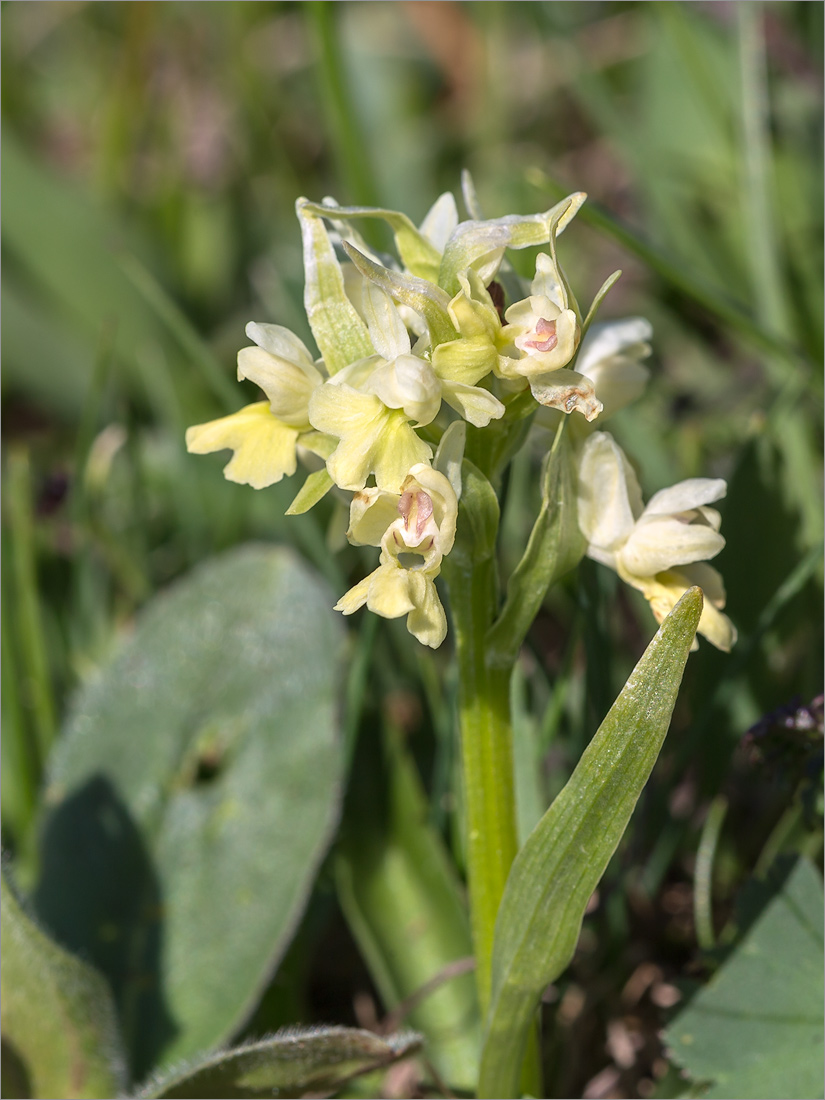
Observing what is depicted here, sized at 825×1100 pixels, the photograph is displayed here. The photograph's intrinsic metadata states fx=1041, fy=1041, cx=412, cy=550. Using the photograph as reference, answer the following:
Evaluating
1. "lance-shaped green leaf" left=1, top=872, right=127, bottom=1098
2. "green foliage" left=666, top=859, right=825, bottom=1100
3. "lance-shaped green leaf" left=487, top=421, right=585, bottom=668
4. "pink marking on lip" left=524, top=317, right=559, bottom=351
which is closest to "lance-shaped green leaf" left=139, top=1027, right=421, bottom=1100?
"lance-shaped green leaf" left=1, top=872, right=127, bottom=1098

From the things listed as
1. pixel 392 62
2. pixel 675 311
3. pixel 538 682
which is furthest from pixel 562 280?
pixel 392 62

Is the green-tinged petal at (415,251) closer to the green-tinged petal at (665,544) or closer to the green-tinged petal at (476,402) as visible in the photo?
the green-tinged petal at (476,402)

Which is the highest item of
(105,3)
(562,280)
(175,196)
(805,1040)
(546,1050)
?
(105,3)

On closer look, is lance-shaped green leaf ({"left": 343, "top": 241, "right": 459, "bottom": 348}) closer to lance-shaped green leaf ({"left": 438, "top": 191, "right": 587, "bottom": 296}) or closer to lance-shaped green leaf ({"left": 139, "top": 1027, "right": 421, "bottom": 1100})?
lance-shaped green leaf ({"left": 438, "top": 191, "right": 587, "bottom": 296})

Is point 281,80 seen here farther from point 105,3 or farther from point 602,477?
point 602,477

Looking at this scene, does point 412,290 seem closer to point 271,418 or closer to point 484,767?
point 271,418

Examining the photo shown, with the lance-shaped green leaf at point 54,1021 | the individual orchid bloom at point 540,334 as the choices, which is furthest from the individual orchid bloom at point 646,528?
the lance-shaped green leaf at point 54,1021
